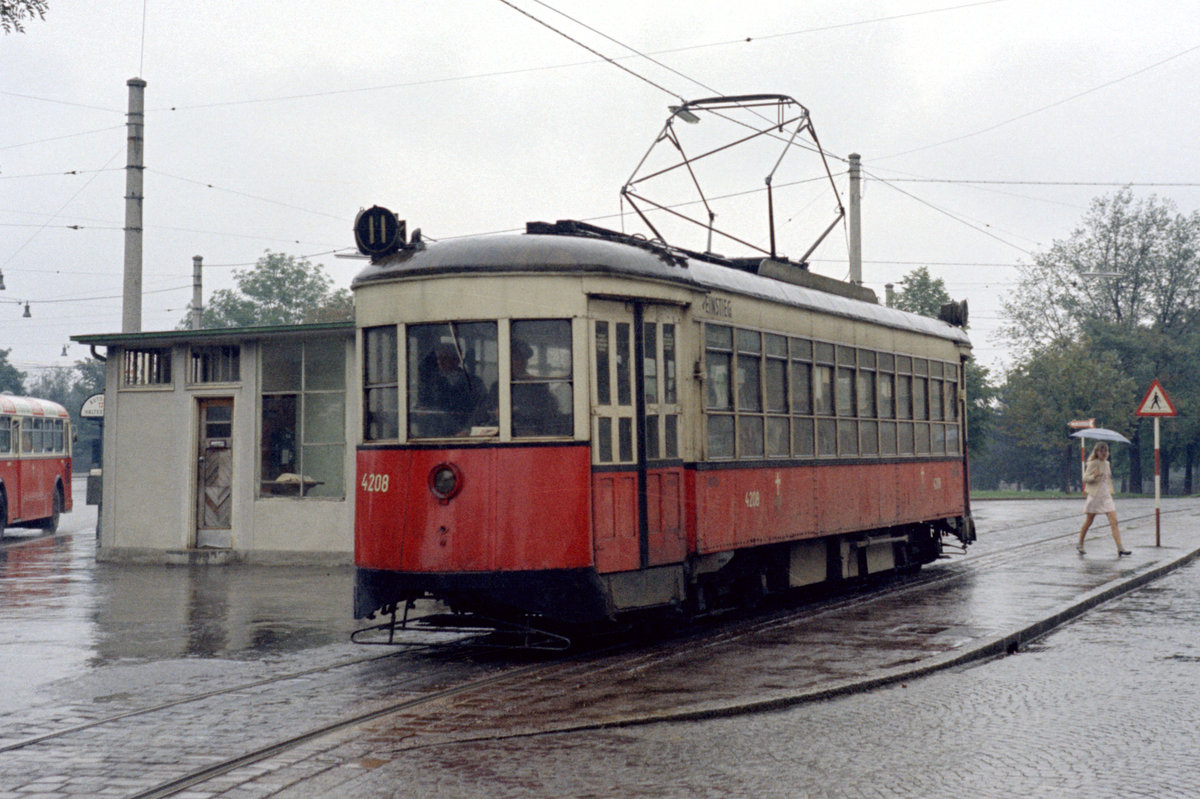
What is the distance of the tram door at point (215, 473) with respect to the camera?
20219 mm

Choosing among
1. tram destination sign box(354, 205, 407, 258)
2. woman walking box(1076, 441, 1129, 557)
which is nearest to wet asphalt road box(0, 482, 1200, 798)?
tram destination sign box(354, 205, 407, 258)

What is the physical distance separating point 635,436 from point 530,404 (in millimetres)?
967

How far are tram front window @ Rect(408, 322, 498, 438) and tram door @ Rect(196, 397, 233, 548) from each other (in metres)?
10.6

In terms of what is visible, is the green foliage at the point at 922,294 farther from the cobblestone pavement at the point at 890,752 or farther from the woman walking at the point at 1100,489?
the cobblestone pavement at the point at 890,752

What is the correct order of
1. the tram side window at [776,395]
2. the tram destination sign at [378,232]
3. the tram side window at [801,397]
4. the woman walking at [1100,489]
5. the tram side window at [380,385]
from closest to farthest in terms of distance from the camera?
the tram side window at [380,385], the tram destination sign at [378,232], the tram side window at [776,395], the tram side window at [801,397], the woman walking at [1100,489]

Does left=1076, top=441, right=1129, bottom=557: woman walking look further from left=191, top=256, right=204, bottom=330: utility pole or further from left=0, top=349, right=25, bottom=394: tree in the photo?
left=0, top=349, right=25, bottom=394: tree

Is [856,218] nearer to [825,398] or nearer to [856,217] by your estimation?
[856,217]

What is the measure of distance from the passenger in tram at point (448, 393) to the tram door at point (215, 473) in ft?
35.1

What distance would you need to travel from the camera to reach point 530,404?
33.2ft

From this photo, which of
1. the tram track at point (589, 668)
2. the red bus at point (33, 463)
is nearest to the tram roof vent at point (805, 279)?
the tram track at point (589, 668)

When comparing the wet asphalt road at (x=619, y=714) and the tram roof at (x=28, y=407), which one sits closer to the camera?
the wet asphalt road at (x=619, y=714)

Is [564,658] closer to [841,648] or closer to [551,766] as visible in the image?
[841,648]

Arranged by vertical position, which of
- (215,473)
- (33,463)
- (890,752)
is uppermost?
(33,463)

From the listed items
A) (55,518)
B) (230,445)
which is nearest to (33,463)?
(55,518)
